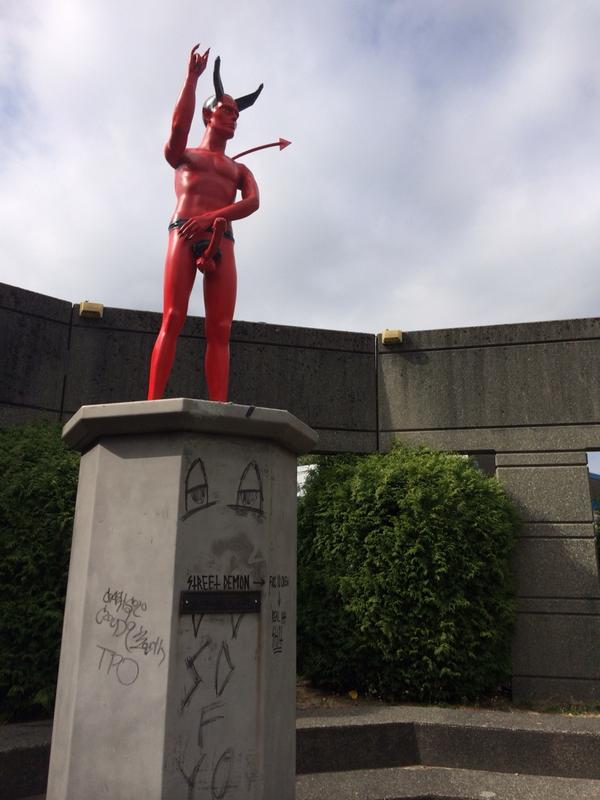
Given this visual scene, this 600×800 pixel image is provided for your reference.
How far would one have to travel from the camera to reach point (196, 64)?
4.72 m

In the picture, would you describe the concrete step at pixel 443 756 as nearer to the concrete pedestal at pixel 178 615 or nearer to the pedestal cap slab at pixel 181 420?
the concrete pedestal at pixel 178 615

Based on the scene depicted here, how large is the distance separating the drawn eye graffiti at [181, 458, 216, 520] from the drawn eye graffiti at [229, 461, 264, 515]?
16 centimetres

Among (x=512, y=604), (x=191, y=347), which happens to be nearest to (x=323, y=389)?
(x=191, y=347)

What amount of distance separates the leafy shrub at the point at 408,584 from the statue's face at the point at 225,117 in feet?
12.3

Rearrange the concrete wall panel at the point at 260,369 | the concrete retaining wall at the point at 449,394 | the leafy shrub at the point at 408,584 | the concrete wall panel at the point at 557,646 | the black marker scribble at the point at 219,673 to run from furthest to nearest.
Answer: the concrete wall panel at the point at 260,369, the concrete retaining wall at the point at 449,394, the concrete wall panel at the point at 557,646, the leafy shrub at the point at 408,584, the black marker scribble at the point at 219,673

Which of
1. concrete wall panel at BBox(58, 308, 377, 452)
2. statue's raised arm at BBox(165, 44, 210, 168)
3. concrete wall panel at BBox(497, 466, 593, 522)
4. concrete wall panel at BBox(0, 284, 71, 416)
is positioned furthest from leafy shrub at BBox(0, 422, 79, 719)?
concrete wall panel at BBox(497, 466, 593, 522)

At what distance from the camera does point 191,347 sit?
771 cm

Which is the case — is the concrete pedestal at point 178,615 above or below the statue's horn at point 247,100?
below

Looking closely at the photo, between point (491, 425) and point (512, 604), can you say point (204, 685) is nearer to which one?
point (512, 604)

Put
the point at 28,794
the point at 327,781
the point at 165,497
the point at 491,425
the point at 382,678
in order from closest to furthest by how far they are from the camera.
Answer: the point at 165,497, the point at 28,794, the point at 327,781, the point at 382,678, the point at 491,425

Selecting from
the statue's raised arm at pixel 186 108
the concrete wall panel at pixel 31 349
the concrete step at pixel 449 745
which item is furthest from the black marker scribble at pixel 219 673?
the concrete wall panel at pixel 31 349

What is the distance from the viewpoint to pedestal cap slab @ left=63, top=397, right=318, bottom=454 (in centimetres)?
342

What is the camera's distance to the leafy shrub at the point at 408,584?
621cm

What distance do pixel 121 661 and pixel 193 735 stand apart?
0.52 m
